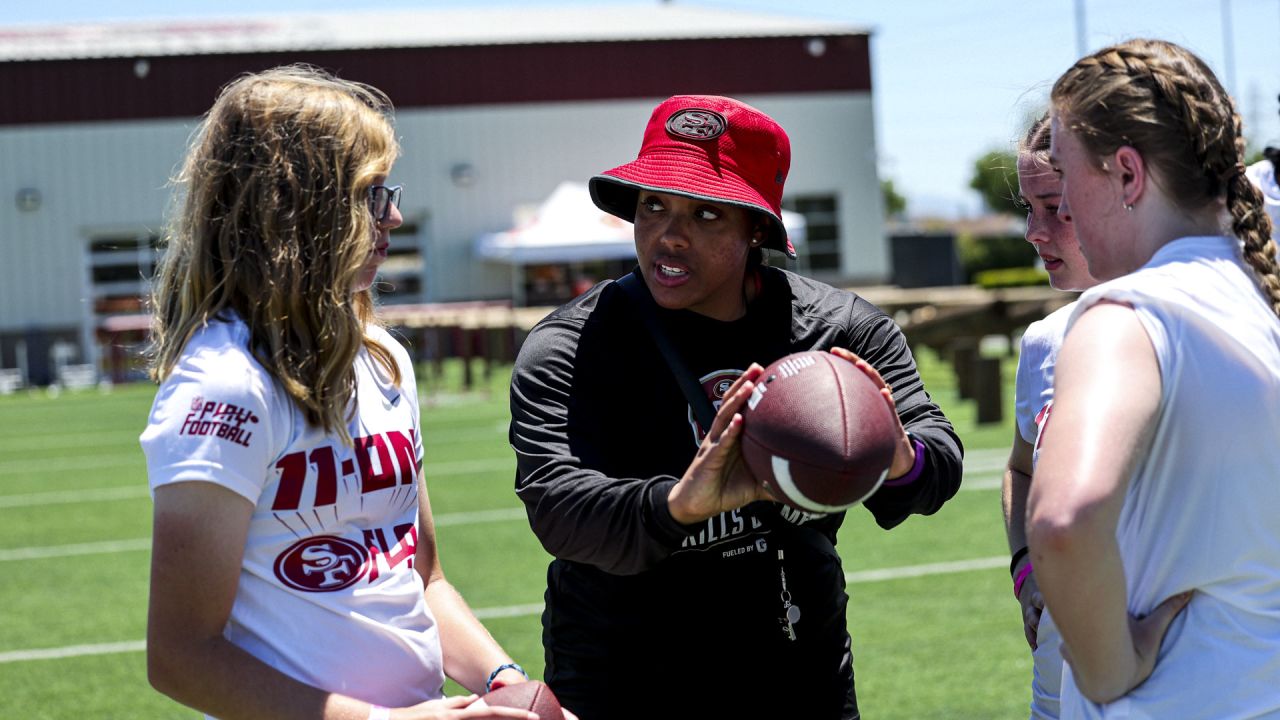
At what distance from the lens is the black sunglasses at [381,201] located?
262 cm

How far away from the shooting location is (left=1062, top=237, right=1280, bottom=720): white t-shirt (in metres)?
2.12

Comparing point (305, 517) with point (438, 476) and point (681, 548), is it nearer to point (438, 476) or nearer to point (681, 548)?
point (681, 548)

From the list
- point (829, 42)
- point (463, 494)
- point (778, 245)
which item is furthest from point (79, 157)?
point (778, 245)

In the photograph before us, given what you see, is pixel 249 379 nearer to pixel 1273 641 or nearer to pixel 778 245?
pixel 778 245

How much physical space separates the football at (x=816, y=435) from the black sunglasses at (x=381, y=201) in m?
0.76

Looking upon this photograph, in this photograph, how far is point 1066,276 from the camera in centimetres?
357

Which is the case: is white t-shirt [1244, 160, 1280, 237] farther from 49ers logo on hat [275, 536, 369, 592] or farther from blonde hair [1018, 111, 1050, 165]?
49ers logo on hat [275, 536, 369, 592]

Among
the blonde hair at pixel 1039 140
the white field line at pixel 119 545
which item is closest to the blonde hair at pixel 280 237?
the blonde hair at pixel 1039 140

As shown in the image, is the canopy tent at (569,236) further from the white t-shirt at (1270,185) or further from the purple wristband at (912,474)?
the purple wristband at (912,474)

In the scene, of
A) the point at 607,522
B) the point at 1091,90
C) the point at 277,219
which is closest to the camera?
the point at 1091,90

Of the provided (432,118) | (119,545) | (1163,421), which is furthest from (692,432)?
(432,118)

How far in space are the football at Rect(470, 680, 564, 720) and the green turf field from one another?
1.92 feet

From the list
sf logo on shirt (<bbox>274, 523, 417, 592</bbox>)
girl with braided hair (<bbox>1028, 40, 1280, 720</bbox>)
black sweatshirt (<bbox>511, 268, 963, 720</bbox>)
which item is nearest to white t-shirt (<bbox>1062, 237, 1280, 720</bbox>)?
girl with braided hair (<bbox>1028, 40, 1280, 720</bbox>)

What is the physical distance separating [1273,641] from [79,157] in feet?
129
